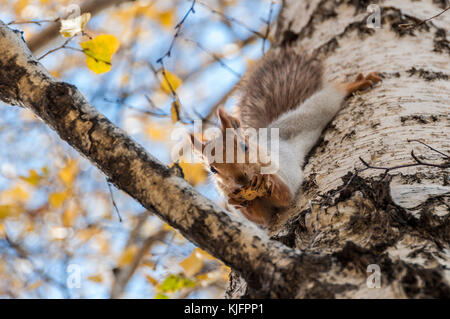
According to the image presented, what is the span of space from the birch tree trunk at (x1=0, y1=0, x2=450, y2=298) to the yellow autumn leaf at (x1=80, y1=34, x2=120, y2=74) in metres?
0.48

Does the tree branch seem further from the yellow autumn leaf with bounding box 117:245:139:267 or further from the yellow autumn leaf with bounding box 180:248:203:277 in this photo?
the yellow autumn leaf with bounding box 117:245:139:267

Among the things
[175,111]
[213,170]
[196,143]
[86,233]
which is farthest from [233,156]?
[86,233]

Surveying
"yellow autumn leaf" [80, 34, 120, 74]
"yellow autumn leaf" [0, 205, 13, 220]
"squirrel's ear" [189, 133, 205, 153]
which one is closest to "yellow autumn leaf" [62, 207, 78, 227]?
"yellow autumn leaf" [0, 205, 13, 220]

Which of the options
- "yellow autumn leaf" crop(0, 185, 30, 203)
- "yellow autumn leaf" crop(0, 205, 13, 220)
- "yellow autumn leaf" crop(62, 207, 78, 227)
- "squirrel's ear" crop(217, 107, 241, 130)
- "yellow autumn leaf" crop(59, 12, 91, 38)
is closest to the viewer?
"yellow autumn leaf" crop(59, 12, 91, 38)

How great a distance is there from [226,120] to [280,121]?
1.70 ft

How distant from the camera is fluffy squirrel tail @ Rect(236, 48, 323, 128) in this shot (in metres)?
2.22

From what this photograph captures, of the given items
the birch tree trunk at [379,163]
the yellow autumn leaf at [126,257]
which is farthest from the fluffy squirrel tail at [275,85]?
the yellow autumn leaf at [126,257]

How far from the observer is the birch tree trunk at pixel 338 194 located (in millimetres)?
733

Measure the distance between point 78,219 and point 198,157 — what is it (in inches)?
77.5

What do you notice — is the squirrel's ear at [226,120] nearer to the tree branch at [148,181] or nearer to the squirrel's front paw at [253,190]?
the squirrel's front paw at [253,190]

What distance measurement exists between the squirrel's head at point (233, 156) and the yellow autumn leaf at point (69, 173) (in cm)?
173

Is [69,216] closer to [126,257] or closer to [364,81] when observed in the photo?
[126,257]
